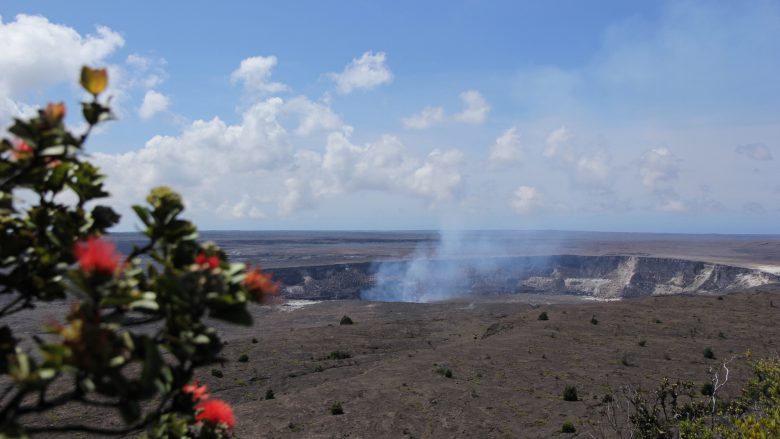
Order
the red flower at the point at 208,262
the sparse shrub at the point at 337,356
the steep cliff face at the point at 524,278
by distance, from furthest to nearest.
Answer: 1. the steep cliff face at the point at 524,278
2. the sparse shrub at the point at 337,356
3. the red flower at the point at 208,262

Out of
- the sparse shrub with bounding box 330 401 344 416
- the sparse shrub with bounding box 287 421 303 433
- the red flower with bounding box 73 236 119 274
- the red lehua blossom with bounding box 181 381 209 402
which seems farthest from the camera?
the sparse shrub with bounding box 330 401 344 416

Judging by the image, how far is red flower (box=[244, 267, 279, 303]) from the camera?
1967 mm

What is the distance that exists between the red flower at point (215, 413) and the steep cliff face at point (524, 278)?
6374cm

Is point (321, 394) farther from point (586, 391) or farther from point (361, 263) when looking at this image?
point (361, 263)

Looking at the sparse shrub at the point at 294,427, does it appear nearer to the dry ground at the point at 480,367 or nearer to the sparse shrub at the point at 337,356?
the dry ground at the point at 480,367

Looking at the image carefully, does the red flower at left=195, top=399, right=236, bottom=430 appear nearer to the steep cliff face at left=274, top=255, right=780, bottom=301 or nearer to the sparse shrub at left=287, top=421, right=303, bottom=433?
the sparse shrub at left=287, top=421, right=303, bottom=433

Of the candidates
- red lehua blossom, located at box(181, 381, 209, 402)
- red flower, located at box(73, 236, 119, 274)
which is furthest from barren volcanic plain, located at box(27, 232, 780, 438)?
red flower, located at box(73, 236, 119, 274)

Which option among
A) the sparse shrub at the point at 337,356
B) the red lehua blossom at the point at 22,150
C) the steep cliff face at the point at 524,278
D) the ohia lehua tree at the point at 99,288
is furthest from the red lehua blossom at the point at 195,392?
the steep cliff face at the point at 524,278

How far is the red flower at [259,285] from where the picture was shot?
77.4 inches

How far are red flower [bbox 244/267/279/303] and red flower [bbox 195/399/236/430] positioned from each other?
2.97 ft

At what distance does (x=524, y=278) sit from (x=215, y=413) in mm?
88653

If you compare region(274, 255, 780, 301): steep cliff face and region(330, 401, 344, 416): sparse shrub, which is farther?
region(274, 255, 780, 301): steep cliff face

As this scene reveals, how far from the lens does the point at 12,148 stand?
204 centimetres

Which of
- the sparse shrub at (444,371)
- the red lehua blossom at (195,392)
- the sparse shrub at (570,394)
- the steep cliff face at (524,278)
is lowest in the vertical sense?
the steep cliff face at (524,278)
